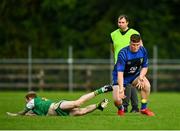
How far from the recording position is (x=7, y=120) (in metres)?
15.6

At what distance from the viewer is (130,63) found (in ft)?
54.3

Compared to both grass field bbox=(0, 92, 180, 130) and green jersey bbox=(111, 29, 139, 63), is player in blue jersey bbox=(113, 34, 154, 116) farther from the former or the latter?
green jersey bbox=(111, 29, 139, 63)

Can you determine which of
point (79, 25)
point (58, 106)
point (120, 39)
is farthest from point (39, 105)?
point (79, 25)

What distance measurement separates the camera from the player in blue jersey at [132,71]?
642 inches

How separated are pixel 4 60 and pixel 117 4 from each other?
31.7 feet

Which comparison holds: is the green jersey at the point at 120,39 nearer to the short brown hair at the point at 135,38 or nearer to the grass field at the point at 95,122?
the short brown hair at the point at 135,38

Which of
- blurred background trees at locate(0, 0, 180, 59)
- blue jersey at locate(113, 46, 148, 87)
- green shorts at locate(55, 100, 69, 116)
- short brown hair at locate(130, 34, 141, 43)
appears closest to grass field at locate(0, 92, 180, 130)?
green shorts at locate(55, 100, 69, 116)

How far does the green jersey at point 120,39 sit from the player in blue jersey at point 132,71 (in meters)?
0.73

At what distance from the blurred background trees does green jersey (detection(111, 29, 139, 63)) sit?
24.8 meters

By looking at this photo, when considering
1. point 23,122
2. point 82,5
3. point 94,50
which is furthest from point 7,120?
point 82,5

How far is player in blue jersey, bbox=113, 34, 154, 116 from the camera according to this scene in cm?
1632

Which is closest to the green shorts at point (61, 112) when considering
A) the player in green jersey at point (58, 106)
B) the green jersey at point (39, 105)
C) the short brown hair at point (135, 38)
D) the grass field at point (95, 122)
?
the player in green jersey at point (58, 106)

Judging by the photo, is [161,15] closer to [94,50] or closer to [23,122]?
[94,50]

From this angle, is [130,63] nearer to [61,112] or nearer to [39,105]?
[61,112]
